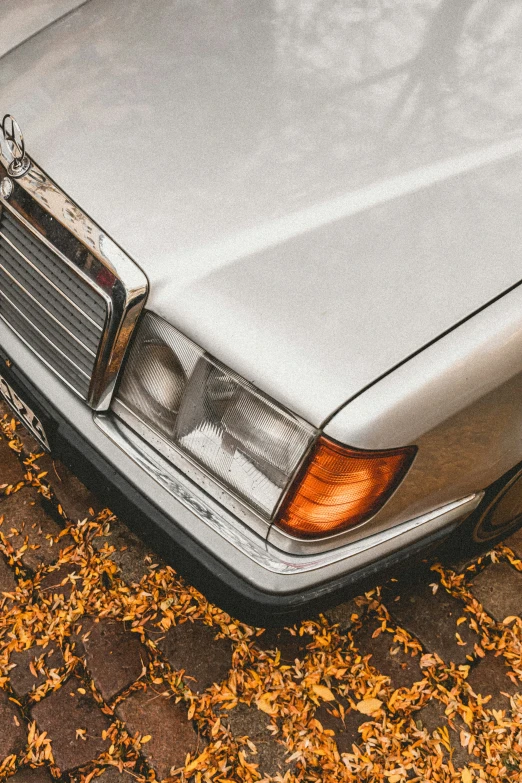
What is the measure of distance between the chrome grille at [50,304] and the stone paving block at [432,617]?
136 centimetres

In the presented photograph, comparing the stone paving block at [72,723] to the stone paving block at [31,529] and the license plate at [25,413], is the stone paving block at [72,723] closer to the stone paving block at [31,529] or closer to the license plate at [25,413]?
the stone paving block at [31,529]

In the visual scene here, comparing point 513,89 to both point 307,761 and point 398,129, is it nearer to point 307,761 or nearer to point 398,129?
point 398,129

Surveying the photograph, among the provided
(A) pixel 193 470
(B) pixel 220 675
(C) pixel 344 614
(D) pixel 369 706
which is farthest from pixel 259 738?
(A) pixel 193 470

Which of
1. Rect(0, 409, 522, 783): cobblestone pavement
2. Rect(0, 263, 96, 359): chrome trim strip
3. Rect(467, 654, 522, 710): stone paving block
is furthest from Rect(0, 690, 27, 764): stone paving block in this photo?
Rect(467, 654, 522, 710): stone paving block

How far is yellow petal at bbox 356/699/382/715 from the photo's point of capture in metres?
1.99

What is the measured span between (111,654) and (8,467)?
2.78 ft

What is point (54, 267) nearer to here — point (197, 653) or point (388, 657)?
point (197, 653)

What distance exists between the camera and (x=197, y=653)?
204 cm

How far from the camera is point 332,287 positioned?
4.67 ft

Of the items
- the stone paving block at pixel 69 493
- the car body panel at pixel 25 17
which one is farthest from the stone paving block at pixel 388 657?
the car body panel at pixel 25 17

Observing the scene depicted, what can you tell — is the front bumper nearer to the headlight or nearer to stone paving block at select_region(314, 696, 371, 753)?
the headlight

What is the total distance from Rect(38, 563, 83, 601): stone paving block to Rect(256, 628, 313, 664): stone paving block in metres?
0.65

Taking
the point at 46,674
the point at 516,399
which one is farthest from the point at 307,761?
the point at 516,399

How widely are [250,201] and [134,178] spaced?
0.30 m
